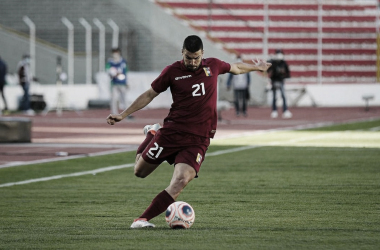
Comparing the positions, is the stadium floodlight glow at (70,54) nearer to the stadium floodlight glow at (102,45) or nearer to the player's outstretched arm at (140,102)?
the stadium floodlight glow at (102,45)

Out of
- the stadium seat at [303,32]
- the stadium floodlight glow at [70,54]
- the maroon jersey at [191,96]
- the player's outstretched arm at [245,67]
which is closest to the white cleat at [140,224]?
the maroon jersey at [191,96]

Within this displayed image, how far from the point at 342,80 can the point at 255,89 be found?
469cm

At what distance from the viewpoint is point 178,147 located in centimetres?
859

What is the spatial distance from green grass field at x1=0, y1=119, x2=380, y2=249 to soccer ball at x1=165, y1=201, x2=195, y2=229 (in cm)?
10

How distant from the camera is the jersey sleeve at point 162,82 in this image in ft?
28.2

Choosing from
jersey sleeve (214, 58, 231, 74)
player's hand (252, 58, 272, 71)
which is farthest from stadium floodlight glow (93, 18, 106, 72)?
jersey sleeve (214, 58, 231, 74)

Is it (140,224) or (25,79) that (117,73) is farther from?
(140,224)

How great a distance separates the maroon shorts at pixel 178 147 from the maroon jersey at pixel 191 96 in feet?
0.18

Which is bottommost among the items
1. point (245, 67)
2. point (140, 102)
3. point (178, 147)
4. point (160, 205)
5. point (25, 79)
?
point (160, 205)

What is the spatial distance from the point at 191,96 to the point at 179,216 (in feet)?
3.75

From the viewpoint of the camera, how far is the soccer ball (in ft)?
26.6

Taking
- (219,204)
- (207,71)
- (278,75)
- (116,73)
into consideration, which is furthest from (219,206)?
(278,75)

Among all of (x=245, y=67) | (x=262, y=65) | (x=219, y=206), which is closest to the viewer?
(x=245, y=67)

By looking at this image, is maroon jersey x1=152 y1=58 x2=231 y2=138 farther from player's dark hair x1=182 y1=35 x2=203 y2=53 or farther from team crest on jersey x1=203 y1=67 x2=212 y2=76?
player's dark hair x1=182 y1=35 x2=203 y2=53
